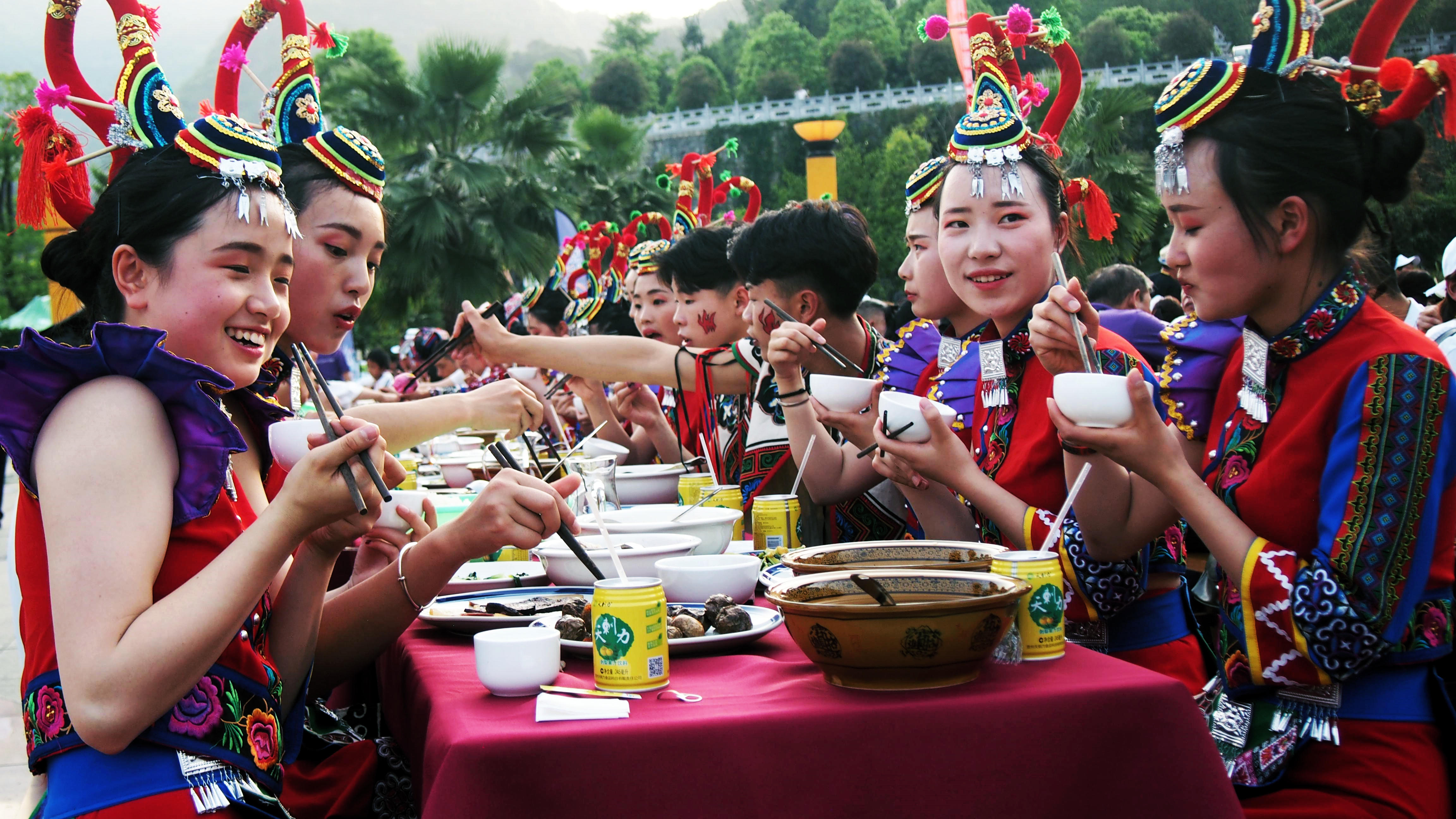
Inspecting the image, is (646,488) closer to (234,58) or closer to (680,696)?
(234,58)

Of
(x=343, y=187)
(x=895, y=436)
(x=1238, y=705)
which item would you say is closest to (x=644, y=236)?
(x=343, y=187)

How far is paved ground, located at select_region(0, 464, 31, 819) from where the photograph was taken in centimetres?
352

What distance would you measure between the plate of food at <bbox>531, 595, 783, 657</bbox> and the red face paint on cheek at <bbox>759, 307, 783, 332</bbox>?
1763mm

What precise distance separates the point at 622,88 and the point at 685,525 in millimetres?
68150

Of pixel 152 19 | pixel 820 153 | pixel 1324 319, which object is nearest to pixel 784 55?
pixel 820 153

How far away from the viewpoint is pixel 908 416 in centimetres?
215

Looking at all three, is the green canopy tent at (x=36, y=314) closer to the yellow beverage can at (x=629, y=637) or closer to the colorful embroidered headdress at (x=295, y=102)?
the colorful embroidered headdress at (x=295, y=102)

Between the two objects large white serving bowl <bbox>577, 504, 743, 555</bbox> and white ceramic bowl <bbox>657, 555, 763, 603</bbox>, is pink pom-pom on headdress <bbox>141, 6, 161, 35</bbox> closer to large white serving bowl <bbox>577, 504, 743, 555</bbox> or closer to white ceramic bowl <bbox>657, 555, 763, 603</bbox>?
large white serving bowl <bbox>577, 504, 743, 555</bbox>

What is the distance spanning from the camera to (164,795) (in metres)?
1.53

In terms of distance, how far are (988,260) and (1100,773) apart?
4.36 feet

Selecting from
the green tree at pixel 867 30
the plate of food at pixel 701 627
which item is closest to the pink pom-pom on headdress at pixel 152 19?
A: the plate of food at pixel 701 627

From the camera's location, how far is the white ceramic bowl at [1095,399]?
1.72 metres

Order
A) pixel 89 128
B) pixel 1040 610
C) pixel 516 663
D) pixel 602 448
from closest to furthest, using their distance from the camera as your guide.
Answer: pixel 516 663
pixel 1040 610
pixel 89 128
pixel 602 448

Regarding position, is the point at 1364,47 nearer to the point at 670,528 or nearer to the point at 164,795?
the point at 670,528
